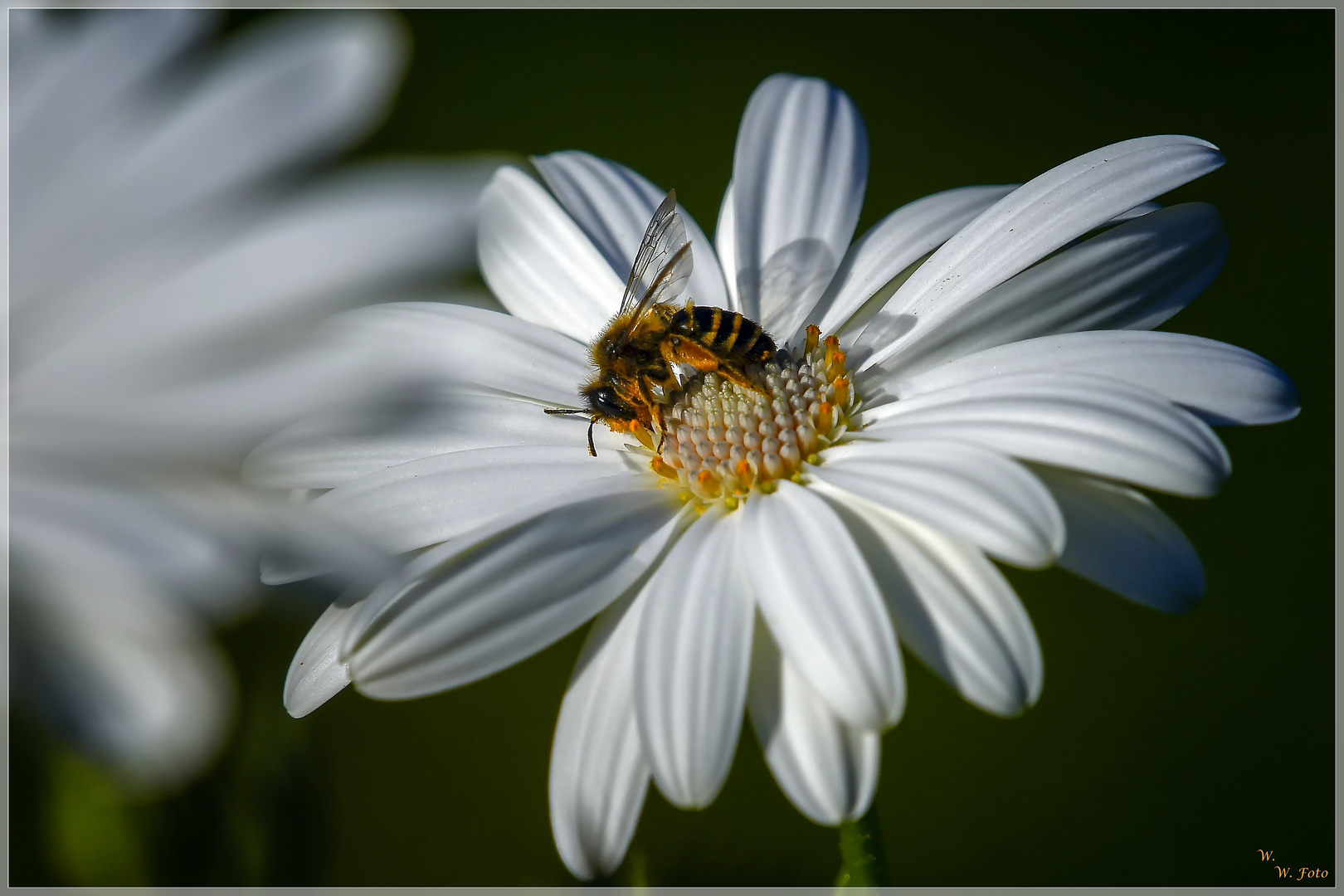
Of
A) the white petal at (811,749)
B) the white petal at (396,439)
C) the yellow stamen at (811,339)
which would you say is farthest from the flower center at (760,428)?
the white petal at (811,749)

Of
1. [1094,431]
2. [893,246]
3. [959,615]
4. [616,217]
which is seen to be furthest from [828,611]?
[616,217]

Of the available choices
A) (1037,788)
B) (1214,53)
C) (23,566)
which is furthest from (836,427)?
(1214,53)

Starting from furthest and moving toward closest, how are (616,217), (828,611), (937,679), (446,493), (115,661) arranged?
1. (937,679)
2. (616,217)
3. (446,493)
4. (828,611)
5. (115,661)

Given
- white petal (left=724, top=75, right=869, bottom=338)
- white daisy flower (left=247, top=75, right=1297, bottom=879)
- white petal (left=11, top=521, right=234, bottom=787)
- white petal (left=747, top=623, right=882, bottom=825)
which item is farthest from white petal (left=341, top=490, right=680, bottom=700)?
white petal (left=724, top=75, right=869, bottom=338)

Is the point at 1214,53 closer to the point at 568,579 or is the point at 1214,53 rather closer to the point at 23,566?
the point at 568,579

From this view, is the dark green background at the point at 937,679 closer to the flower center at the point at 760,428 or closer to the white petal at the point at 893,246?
the flower center at the point at 760,428

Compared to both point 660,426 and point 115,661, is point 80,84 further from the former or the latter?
point 660,426

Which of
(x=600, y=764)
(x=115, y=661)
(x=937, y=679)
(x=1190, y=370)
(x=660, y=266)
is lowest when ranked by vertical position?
(x=937, y=679)
